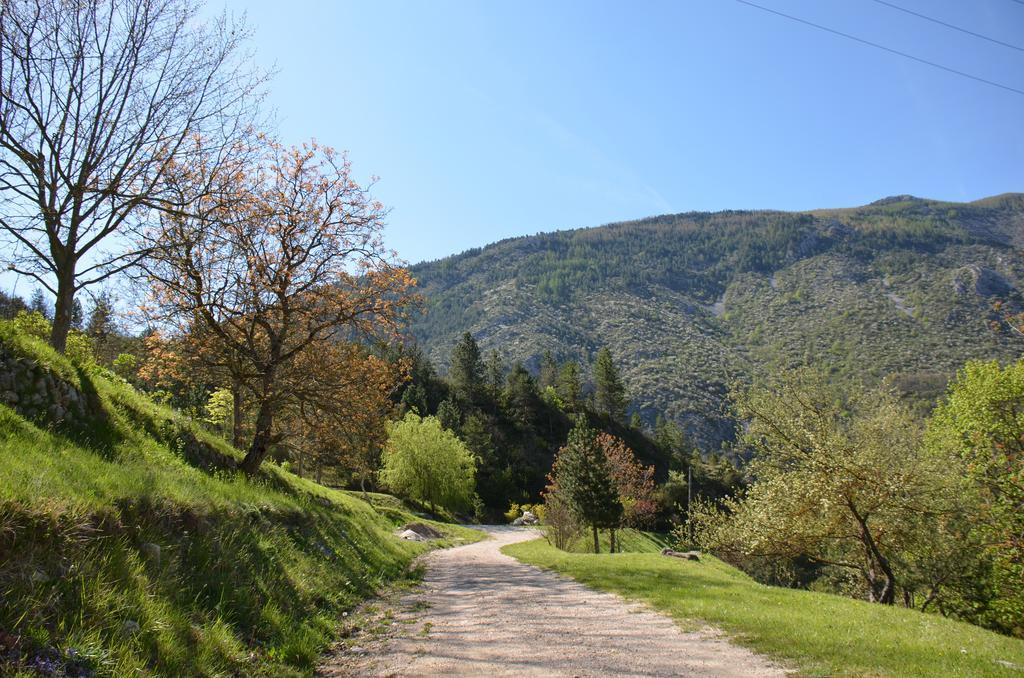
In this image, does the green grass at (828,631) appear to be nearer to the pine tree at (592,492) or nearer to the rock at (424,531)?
the pine tree at (592,492)

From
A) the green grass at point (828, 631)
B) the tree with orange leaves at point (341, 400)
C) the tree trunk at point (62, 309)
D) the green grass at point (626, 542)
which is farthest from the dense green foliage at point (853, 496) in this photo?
the tree trunk at point (62, 309)

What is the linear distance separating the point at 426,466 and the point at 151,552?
49524mm

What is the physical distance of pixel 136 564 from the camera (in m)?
5.42

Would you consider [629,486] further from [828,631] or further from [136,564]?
[136,564]

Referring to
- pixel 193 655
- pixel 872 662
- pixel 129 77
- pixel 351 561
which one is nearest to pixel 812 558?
pixel 872 662

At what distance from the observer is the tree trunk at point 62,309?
383 inches

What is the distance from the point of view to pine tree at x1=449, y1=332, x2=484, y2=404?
335ft

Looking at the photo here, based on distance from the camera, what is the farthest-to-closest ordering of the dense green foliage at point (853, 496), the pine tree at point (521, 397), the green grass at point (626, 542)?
the pine tree at point (521, 397) < the green grass at point (626, 542) < the dense green foliage at point (853, 496)

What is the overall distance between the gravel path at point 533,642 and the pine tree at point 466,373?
89.3 m

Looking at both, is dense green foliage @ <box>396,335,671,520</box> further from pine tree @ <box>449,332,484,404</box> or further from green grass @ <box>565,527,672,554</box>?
green grass @ <box>565,527,672,554</box>

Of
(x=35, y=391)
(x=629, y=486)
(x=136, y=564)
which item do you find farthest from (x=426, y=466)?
(x=136, y=564)

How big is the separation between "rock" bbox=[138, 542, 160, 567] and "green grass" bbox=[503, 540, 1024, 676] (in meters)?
7.67

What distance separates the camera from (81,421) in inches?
339

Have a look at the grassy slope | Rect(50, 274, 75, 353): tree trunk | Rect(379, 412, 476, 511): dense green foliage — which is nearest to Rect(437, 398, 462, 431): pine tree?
Rect(379, 412, 476, 511): dense green foliage
